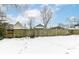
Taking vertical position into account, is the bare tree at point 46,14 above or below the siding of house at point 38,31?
above

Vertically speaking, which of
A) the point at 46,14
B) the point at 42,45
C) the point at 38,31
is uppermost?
the point at 46,14

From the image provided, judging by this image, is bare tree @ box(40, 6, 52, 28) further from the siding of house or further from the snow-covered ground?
the snow-covered ground

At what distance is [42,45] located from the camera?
2.00 meters

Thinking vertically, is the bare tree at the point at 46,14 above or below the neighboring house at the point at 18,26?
above

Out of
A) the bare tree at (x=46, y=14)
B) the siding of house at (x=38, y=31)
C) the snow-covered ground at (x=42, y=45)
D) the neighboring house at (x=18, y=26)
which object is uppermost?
the bare tree at (x=46, y=14)

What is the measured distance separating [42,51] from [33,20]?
36cm

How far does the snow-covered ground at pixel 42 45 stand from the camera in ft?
6.52

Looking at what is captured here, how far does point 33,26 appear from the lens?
6.64 feet

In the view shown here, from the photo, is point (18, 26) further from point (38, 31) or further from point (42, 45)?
point (42, 45)

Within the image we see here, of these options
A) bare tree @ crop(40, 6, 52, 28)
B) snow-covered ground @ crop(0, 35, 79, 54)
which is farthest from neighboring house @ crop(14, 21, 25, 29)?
bare tree @ crop(40, 6, 52, 28)

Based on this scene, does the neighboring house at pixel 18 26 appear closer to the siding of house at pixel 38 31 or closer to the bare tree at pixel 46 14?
the siding of house at pixel 38 31

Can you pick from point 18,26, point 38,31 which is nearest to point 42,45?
point 38,31

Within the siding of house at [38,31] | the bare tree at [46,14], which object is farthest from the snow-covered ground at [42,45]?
the bare tree at [46,14]

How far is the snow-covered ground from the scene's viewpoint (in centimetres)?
199
